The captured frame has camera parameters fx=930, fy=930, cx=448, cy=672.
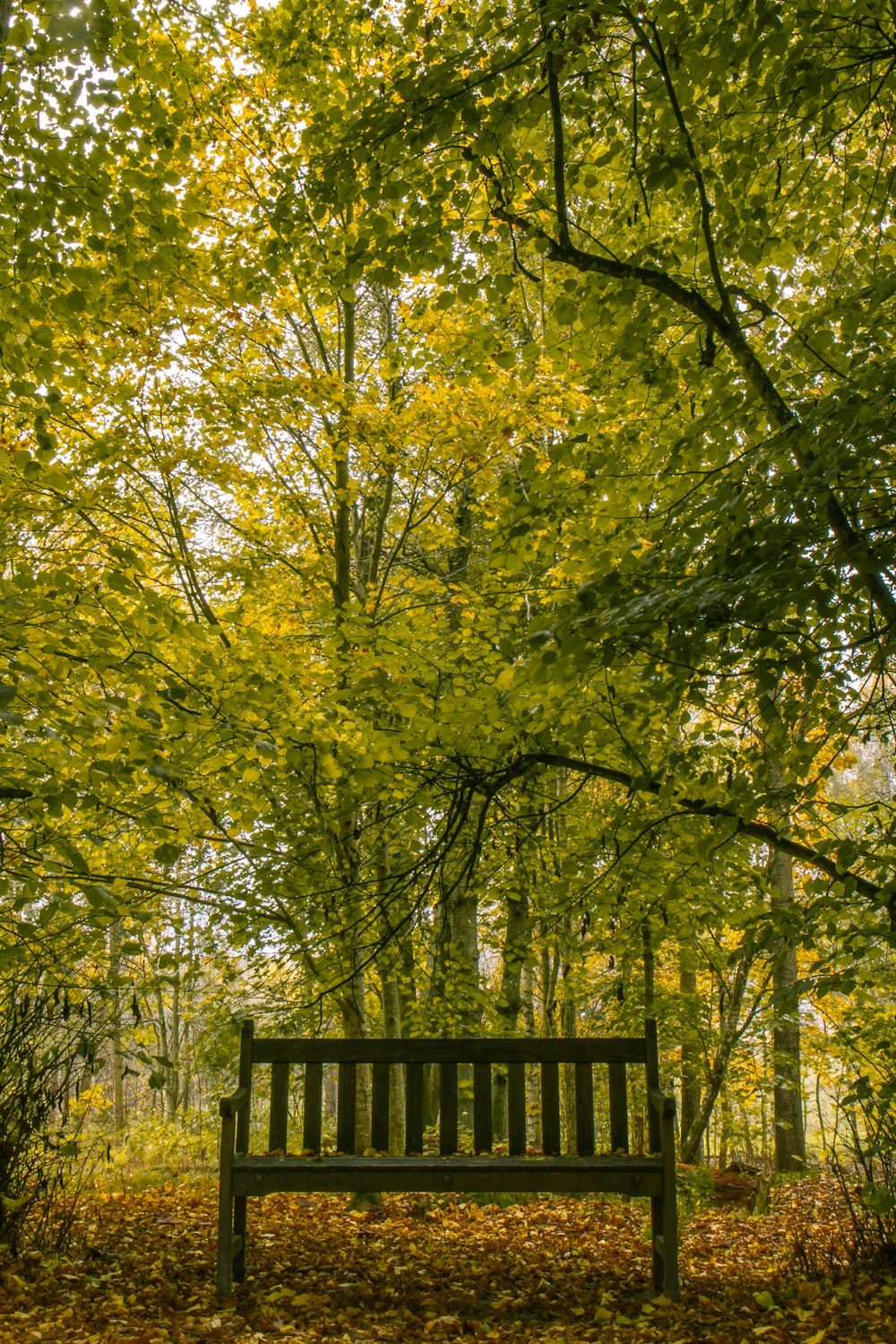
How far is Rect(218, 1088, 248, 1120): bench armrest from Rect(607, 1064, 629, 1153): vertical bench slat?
1780 mm

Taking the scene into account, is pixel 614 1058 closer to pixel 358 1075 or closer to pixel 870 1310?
pixel 870 1310

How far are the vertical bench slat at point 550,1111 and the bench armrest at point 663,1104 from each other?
1.55 ft

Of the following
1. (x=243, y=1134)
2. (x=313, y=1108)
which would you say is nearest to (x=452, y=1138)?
(x=313, y=1108)

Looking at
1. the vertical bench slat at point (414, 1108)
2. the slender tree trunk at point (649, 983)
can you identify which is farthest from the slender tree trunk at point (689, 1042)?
the vertical bench slat at point (414, 1108)

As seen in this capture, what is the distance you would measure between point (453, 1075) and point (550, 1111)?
20.3 inches

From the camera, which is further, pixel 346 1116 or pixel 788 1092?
pixel 788 1092

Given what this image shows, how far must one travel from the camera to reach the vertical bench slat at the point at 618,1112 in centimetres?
462

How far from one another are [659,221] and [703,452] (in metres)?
2.06

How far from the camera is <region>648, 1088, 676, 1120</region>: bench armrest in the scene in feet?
13.8

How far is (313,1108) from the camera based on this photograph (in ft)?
15.7

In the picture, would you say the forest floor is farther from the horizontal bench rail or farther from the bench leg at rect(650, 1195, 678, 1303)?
the horizontal bench rail

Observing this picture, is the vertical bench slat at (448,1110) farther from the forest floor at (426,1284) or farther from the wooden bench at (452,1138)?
the forest floor at (426,1284)

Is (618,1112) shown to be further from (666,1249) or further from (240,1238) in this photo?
(240,1238)

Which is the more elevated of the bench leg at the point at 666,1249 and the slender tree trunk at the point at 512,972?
the slender tree trunk at the point at 512,972
